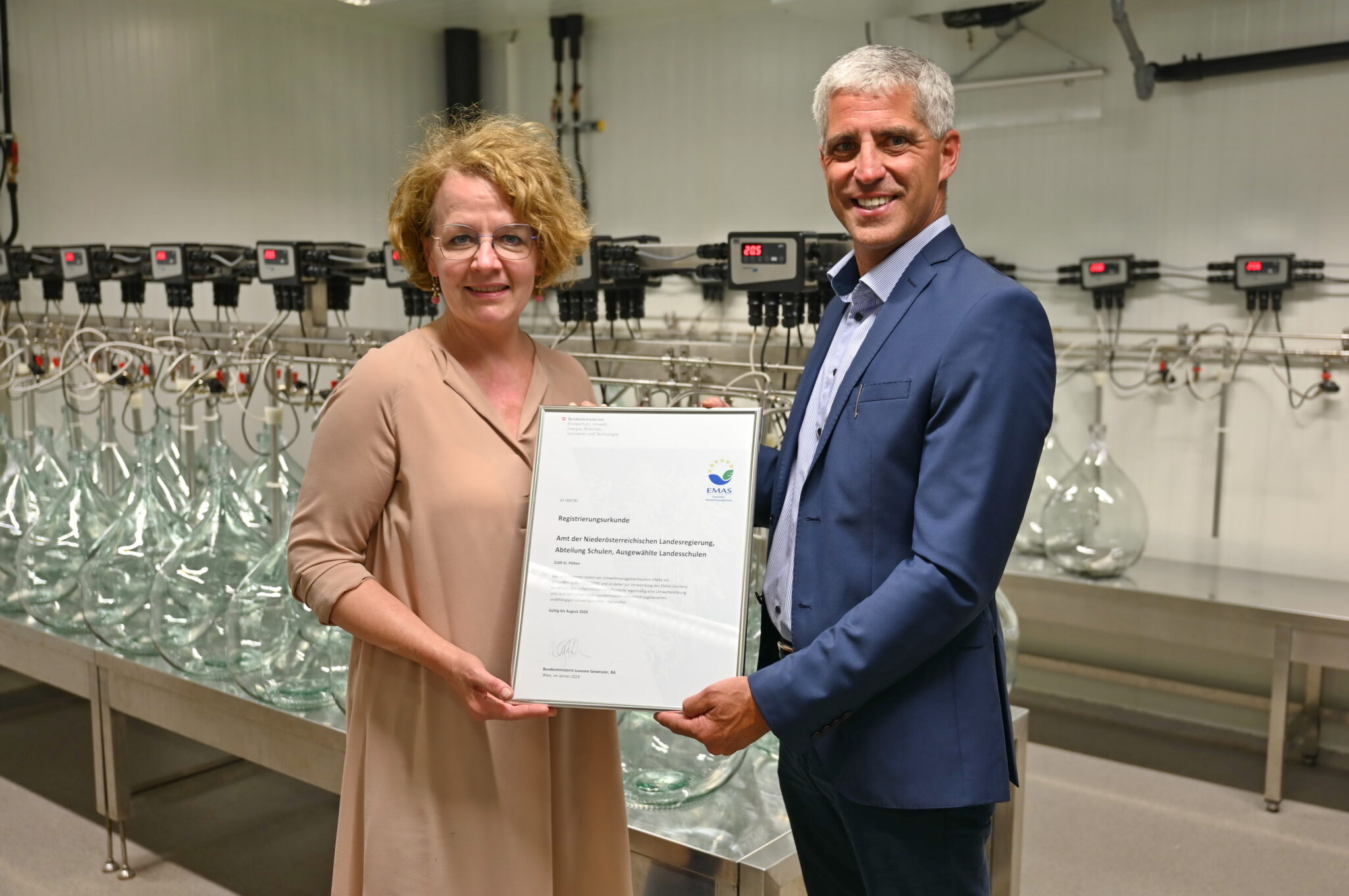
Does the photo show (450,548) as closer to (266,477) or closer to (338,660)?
(338,660)

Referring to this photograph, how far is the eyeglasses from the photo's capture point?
4.42 ft

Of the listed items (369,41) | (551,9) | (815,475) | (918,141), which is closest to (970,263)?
(918,141)

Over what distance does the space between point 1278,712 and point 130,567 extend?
2869mm

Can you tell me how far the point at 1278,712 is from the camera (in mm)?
3088

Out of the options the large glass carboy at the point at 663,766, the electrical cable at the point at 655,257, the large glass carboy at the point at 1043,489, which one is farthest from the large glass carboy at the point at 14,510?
the large glass carboy at the point at 1043,489

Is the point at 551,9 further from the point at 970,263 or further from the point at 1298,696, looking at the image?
the point at 970,263

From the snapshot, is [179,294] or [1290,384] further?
[1290,384]

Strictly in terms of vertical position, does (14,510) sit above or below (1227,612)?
above

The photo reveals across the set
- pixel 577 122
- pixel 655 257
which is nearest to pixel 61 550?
pixel 655 257

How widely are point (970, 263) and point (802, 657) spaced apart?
458 mm

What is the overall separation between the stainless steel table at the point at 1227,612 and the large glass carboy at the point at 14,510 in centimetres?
266

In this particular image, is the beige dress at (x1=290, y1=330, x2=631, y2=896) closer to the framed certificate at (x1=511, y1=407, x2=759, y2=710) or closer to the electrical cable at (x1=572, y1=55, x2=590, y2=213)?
the framed certificate at (x1=511, y1=407, x2=759, y2=710)

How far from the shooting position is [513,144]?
54.3 inches

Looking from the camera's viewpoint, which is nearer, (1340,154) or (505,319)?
(505,319)
